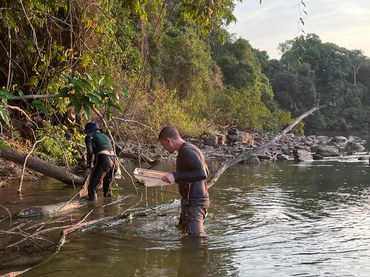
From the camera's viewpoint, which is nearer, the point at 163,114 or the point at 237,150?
the point at 163,114

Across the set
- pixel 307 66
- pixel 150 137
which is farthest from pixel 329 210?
pixel 307 66

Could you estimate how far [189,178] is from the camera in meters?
5.98

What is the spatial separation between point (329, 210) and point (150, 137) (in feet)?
51.3

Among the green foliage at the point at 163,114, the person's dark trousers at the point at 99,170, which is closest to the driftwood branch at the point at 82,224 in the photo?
the person's dark trousers at the point at 99,170

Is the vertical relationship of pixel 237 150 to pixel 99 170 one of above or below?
above

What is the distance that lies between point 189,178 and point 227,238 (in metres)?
1.25

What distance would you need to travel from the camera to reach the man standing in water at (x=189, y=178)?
19.7 feet

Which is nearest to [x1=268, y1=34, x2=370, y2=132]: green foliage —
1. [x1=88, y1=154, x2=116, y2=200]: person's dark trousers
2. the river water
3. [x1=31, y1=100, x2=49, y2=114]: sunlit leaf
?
the river water

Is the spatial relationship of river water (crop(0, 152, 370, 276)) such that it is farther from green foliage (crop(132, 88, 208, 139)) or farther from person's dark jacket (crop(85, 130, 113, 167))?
green foliage (crop(132, 88, 208, 139))

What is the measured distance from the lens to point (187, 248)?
238 inches

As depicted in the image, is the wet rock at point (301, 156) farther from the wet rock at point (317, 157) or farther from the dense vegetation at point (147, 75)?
the dense vegetation at point (147, 75)

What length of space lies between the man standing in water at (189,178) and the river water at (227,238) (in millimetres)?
253

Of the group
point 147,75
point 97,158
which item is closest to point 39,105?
point 97,158

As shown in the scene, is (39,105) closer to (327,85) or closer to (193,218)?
(193,218)
